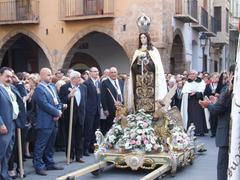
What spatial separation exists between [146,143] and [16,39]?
17.7 metres

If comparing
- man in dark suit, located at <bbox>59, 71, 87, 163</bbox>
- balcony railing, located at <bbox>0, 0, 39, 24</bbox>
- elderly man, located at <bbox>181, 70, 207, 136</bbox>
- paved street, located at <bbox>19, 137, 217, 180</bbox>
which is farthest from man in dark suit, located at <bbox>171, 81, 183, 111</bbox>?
balcony railing, located at <bbox>0, 0, 39, 24</bbox>

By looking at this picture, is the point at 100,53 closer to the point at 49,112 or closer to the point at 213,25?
the point at 213,25

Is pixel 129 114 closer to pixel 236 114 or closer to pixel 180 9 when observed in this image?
pixel 236 114

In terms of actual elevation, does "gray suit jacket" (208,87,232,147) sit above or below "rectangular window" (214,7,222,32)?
below

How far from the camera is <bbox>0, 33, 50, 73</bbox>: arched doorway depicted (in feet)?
88.0

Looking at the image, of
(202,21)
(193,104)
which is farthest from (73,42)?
(193,104)

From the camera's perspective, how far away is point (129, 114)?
9.57 metres

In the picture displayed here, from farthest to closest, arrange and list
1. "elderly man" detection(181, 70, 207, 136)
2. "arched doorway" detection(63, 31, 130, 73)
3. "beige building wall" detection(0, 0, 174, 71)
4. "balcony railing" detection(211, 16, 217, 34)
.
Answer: "balcony railing" detection(211, 16, 217, 34), "arched doorway" detection(63, 31, 130, 73), "beige building wall" detection(0, 0, 174, 71), "elderly man" detection(181, 70, 207, 136)

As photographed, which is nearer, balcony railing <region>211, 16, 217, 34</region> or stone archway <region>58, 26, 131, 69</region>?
stone archway <region>58, 26, 131, 69</region>

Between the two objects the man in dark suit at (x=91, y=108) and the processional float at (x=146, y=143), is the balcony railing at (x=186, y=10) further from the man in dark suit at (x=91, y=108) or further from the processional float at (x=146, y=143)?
the processional float at (x=146, y=143)

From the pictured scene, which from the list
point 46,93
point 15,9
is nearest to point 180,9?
point 15,9

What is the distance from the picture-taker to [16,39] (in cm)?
2533

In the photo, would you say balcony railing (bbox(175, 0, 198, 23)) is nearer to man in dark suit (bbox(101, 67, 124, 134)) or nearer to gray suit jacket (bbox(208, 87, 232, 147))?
man in dark suit (bbox(101, 67, 124, 134))

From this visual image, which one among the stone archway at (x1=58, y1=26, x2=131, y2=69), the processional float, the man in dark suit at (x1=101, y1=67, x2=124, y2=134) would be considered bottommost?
the processional float
